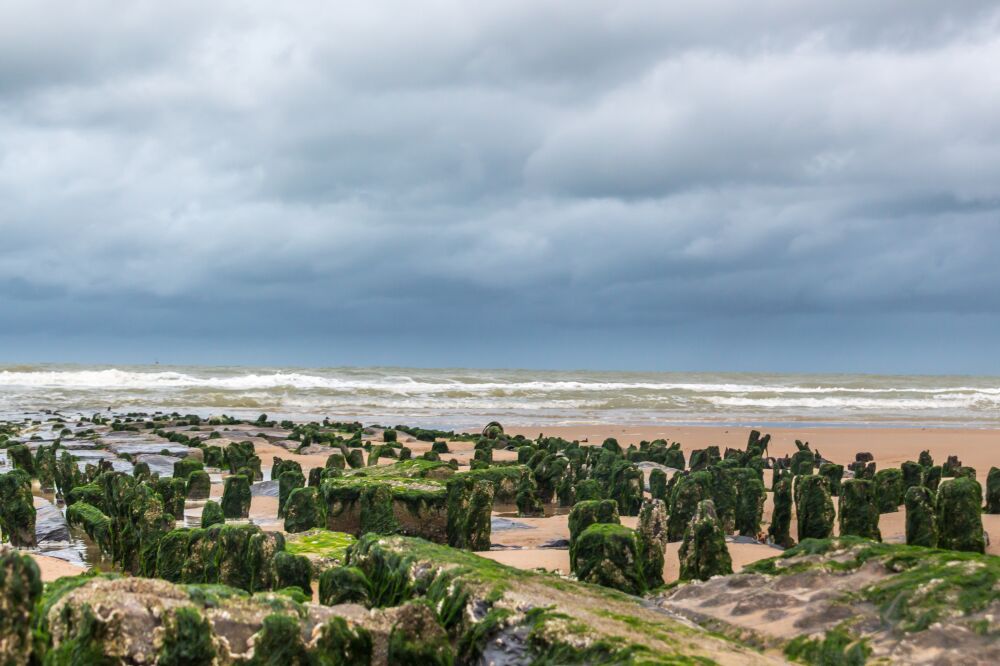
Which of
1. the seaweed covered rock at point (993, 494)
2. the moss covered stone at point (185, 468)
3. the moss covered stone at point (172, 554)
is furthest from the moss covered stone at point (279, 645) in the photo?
the moss covered stone at point (185, 468)

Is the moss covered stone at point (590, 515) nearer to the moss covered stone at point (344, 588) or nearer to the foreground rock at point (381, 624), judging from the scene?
the foreground rock at point (381, 624)

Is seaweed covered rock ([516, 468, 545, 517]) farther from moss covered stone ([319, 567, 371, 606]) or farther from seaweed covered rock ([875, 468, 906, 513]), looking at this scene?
moss covered stone ([319, 567, 371, 606])

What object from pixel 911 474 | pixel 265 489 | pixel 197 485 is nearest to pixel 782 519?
pixel 911 474

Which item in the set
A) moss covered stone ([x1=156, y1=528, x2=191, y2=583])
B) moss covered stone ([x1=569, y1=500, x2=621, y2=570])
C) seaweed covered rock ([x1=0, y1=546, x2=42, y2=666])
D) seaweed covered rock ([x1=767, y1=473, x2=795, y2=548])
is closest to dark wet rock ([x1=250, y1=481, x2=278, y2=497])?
moss covered stone ([x1=156, y1=528, x2=191, y2=583])

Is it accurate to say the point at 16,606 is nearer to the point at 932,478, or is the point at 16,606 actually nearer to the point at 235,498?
the point at 235,498

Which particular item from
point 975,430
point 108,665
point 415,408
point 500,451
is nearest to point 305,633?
point 108,665

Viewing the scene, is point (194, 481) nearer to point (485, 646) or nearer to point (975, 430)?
point (485, 646)
